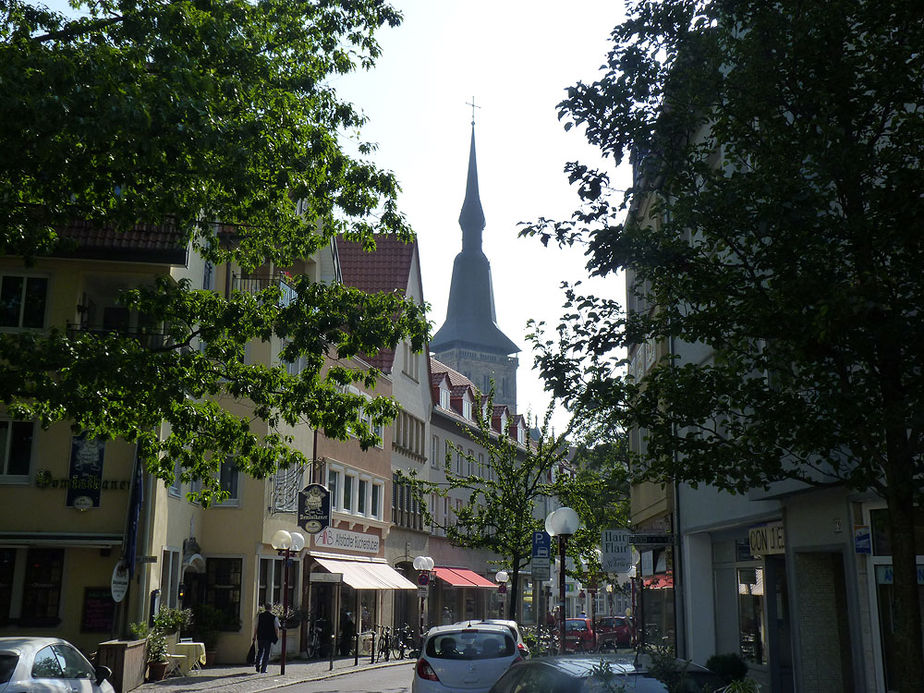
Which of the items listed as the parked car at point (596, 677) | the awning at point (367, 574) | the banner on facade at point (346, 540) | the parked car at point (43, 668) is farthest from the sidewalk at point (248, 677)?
the parked car at point (596, 677)

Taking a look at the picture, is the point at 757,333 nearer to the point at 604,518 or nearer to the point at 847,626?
the point at 847,626

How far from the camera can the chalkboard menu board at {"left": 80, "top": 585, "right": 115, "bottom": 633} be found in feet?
80.8

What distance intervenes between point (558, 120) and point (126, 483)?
17.7 m

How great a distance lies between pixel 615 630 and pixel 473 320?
82.5 metres

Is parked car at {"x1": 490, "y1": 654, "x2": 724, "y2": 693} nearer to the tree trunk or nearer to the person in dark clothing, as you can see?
the tree trunk

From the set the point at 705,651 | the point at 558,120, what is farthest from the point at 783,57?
the point at 705,651

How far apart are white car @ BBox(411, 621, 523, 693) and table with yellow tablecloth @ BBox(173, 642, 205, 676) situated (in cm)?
1241

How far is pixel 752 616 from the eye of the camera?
20.2 meters

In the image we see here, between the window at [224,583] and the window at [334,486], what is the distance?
7.74 metres

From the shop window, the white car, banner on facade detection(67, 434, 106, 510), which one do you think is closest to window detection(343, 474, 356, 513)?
banner on facade detection(67, 434, 106, 510)

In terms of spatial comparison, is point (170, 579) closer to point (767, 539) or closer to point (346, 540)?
point (346, 540)

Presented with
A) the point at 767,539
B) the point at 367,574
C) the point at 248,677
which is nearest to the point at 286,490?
the point at 367,574

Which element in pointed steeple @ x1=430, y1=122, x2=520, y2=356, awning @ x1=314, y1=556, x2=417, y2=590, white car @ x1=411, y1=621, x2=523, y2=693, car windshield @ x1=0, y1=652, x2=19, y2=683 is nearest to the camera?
car windshield @ x1=0, y1=652, x2=19, y2=683

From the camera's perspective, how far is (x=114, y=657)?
21719 mm
